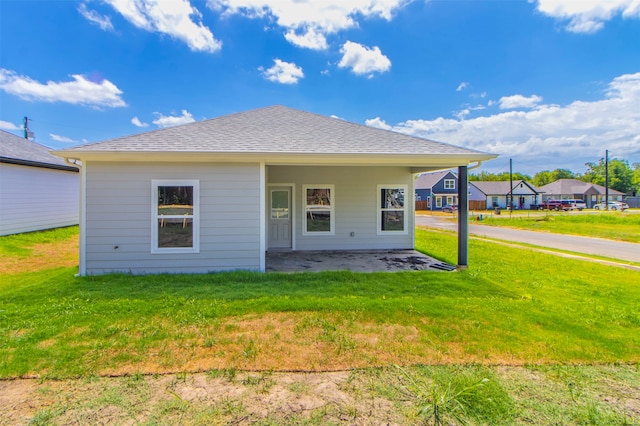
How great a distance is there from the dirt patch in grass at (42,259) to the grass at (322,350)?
138cm

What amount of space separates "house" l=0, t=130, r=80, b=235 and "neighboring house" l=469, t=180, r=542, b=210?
48527 mm

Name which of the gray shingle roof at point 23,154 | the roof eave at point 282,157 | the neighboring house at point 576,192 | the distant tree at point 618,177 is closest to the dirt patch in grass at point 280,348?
the roof eave at point 282,157

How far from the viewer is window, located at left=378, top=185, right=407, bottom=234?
9562 millimetres

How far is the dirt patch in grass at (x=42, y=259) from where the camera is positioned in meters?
7.02

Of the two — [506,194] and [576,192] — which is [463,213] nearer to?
[506,194]

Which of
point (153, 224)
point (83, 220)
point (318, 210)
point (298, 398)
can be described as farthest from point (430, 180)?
point (298, 398)

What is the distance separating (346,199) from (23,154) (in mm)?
13181

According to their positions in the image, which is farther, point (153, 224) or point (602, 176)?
point (602, 176)

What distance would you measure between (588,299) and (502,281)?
131cm

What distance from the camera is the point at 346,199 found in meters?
9.42

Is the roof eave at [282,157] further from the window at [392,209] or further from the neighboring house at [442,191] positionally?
the neighboring house at [442,191]

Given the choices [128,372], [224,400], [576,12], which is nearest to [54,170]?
[128,372]

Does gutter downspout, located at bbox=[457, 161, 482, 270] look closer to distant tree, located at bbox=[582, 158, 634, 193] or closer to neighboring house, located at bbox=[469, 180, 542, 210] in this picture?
neighboring house, located at bbox=[469, 180, 542, 210]

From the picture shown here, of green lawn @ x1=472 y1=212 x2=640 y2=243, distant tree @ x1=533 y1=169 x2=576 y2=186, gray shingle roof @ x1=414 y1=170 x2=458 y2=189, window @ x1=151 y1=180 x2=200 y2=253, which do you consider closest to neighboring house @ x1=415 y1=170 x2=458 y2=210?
gray shingle roof @ x1=414 y1=170 x2=458 y2=189
